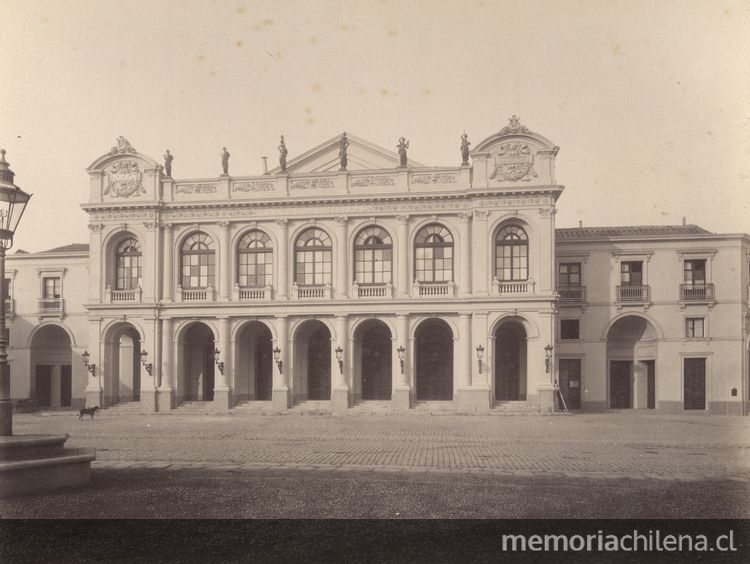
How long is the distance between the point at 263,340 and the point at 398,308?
27.4 ft

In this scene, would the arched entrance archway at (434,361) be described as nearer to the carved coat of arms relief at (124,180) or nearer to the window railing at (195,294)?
the window railing at (195,294)

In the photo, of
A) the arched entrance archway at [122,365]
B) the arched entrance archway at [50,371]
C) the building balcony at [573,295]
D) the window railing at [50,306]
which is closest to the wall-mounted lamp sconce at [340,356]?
the arched entrance archway at [122,365]

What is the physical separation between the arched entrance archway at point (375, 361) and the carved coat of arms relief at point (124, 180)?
14304mm

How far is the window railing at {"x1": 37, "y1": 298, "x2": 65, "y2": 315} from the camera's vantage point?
40.1m

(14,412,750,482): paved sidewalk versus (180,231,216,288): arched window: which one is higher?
(180,231,216,288): arched window

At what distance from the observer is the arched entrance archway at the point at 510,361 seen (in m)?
36.0

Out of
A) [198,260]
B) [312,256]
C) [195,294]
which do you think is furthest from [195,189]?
[312,256]

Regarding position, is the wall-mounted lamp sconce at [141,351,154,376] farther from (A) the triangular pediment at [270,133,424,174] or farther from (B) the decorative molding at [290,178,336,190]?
(A) the triangular pediment at [270,133,424,174]

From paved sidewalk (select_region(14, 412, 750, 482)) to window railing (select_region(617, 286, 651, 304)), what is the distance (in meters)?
7.23

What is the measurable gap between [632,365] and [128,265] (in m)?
28.0

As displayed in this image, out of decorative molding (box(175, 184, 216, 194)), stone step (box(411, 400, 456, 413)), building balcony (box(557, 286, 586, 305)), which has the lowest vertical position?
stone step (box(411, 400, 456, 413))

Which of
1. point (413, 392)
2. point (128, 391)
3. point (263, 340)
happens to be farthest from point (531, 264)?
point (128, 391)

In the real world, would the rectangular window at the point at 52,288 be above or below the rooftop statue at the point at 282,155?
below

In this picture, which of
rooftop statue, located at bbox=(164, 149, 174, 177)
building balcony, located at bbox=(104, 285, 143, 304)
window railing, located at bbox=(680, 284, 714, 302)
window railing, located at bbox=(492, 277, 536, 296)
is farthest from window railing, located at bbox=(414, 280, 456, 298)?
building balcony, located at bbox=(104, 285, 143, 304)
